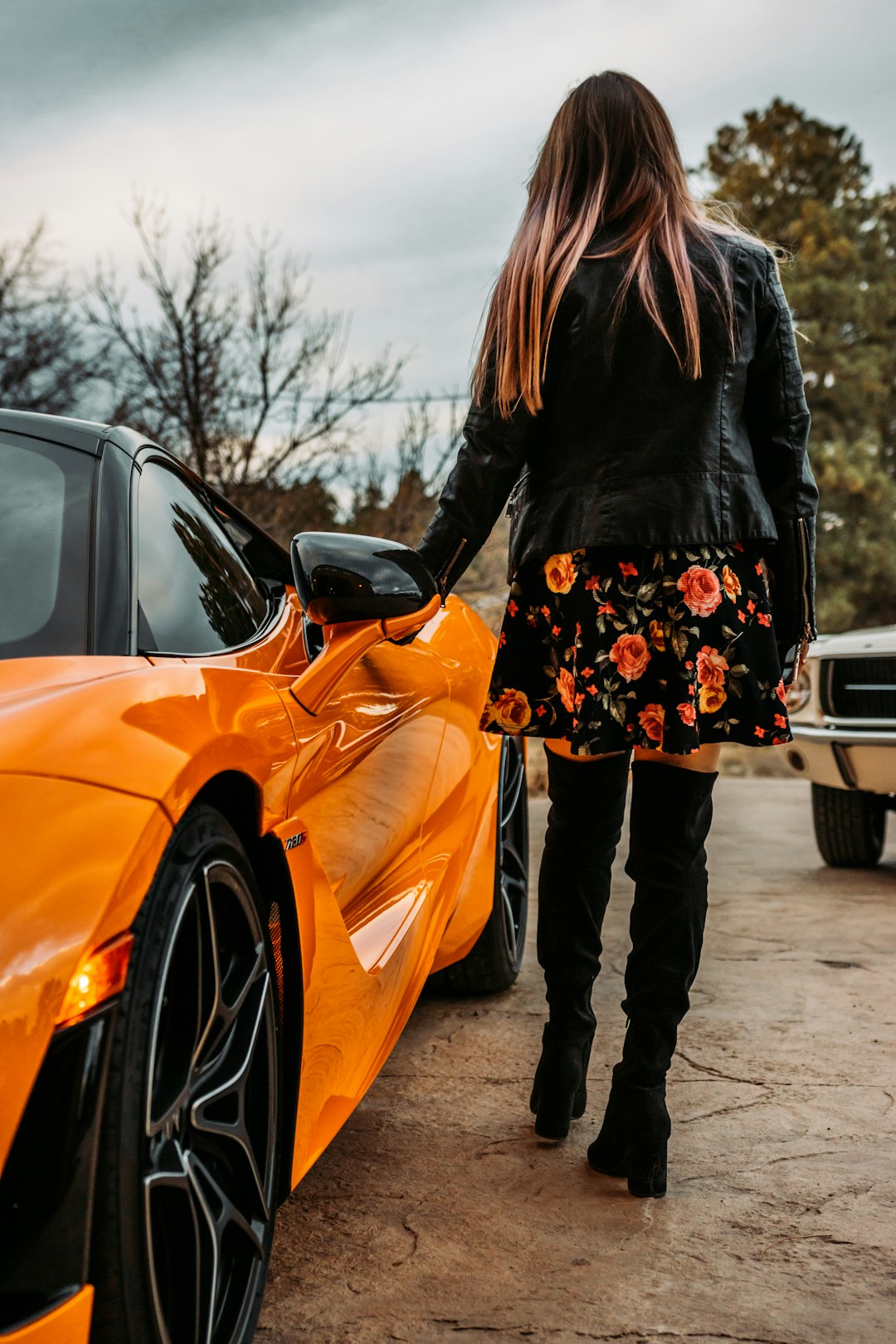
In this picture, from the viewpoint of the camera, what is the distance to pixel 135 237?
11.7 meters

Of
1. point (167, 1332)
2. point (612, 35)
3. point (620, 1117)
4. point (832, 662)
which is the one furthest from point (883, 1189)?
point (612, 35)

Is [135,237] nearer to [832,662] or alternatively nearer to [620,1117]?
[832,662]

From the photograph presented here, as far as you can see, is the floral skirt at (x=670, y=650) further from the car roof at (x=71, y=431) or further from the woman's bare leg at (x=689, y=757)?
the car roof at (x=71, y=431)

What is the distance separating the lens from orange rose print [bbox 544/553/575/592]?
7.57 ft

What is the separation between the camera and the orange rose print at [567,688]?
2.30 m

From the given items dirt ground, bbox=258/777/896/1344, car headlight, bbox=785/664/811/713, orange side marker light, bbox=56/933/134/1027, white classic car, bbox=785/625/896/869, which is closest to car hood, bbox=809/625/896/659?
white classic car, bbox=785/625/896/869

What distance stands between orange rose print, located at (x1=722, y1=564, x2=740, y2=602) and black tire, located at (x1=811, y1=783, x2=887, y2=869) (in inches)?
135

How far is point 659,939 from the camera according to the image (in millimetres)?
2295

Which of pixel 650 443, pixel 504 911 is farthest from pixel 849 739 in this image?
pixel 650 443

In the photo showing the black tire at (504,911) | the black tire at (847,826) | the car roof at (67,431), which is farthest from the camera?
the black tire at (847,826)

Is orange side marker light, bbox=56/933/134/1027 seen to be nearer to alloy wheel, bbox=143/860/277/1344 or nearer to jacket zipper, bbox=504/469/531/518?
alloy wheel, bbox=143/860/277/1344

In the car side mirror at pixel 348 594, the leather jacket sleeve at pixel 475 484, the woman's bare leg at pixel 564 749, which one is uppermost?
the leather jacket sleeve at pixel 475 484

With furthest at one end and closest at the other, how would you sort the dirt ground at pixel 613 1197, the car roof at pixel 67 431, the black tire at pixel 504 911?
1. the black tire at pixel 504 911
2. the car roof at pixel 67 431
3. the dirt ground at pixel 613 1197

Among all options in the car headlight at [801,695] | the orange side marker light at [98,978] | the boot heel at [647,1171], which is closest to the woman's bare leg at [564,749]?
the boot heel at [647,1171]
